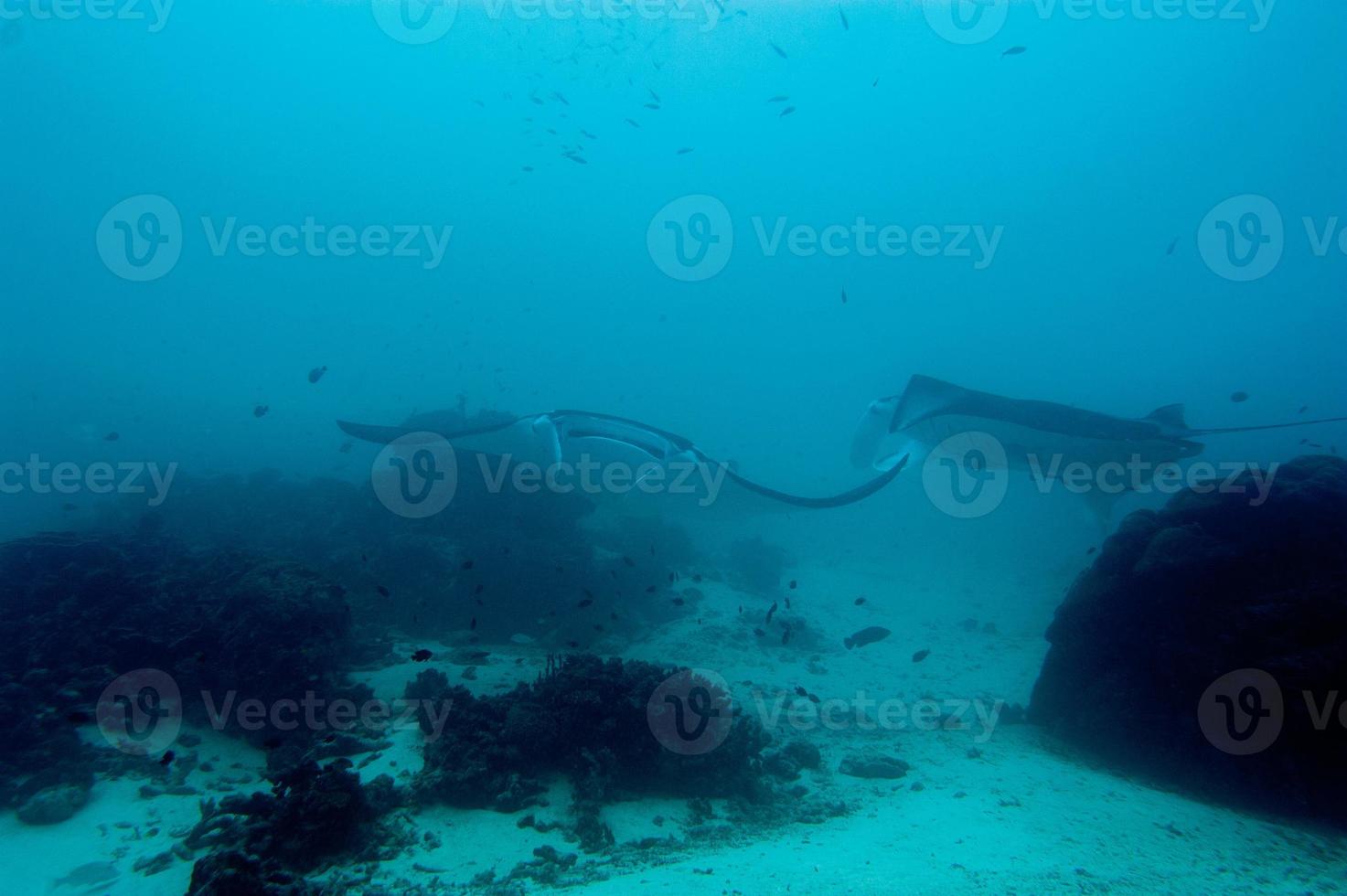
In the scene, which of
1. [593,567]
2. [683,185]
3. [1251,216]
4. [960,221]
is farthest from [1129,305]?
[593,567]

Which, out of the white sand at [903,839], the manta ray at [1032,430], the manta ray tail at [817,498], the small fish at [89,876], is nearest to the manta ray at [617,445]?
the manta ray tail at [817,498]

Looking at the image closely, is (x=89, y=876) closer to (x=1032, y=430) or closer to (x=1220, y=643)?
(x=1220, y=643)

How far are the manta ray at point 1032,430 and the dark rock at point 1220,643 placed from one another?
2.29m

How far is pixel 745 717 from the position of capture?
6484 millimetres

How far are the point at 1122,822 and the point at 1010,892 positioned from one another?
207 centimetres

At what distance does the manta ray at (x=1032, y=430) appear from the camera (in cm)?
928

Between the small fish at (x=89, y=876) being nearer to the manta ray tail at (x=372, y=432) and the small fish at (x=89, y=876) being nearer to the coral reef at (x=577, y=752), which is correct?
the coral reef at (x=577, y=752)

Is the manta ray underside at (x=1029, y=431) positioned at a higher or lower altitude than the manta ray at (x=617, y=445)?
higher

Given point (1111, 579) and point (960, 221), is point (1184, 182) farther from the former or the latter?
point (1111, 579)

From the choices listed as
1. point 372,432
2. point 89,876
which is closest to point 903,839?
point 89,876

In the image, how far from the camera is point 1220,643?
18.4 feet

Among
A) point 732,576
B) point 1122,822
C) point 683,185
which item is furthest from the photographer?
point 683,185

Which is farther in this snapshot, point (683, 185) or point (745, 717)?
point (683, 185)

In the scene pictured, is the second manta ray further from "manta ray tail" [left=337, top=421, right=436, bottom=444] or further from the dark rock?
"manta ray tail" [left=337, top=421, right=436, bottom=444]
